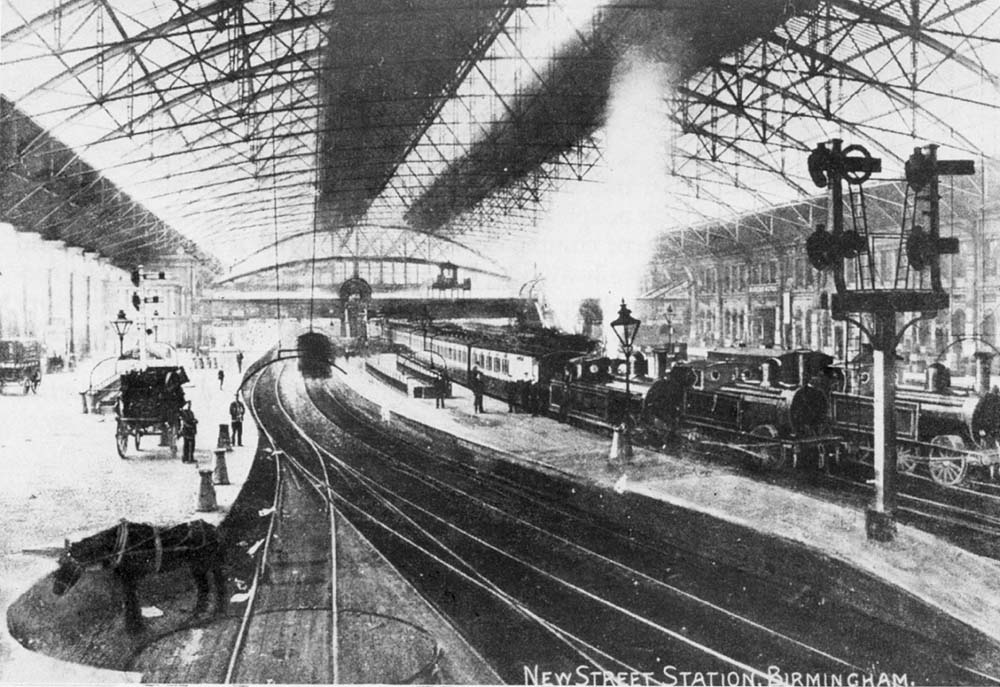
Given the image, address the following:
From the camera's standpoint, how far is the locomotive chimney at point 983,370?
572cm

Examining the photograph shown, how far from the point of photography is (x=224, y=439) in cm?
622

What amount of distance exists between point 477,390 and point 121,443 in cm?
350

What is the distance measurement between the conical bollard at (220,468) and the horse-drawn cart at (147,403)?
81 centimetres

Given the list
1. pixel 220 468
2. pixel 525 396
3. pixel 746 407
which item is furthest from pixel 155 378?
pixel 746 407

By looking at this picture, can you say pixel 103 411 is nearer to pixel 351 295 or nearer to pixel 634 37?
pixel 351 295

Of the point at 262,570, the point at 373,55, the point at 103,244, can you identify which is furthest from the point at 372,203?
the point at 262,570

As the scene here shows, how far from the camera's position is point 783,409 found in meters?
7.30

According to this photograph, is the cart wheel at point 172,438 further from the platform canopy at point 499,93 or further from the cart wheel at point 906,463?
the cart wheel at point 906,463

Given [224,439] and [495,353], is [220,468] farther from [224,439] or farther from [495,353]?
[495,353]

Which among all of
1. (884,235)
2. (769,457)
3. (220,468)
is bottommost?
(769,457)

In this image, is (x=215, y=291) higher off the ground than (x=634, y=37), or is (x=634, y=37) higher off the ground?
(x=634, y=37)

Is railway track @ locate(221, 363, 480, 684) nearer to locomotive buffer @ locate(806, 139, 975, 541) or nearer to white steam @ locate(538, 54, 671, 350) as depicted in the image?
locomotive buffer @ locate(806, 139, 975, 541)

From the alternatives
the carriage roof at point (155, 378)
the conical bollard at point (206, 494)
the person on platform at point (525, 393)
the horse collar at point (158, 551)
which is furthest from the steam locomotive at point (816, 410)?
the horse collar at point (158, 551)

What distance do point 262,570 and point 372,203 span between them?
13681mm
